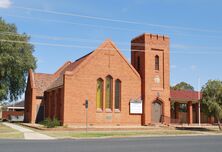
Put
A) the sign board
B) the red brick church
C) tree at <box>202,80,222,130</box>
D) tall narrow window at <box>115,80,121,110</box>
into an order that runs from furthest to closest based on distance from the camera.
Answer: the sign board → tall narrow window at <box>115,80,121,110</box> → the red brick church → tree at <box>202,80,222,130</box>

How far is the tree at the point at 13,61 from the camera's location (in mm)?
50719

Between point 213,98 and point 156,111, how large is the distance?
7.92 meters

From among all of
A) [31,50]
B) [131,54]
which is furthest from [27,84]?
[131,54]

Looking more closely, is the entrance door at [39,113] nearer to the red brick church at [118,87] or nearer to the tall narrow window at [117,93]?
the red brick church at [118,87]

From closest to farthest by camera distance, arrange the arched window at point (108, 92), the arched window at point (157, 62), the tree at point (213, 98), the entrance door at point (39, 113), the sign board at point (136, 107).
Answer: the tree at point (213, 98)
the arched window at point (108, 92)
the sign board at point (136, 107)
the arched window at point (157, 62)
the entrance door at point (39, 113)

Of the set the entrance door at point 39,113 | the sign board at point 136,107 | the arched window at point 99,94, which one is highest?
the arched window at point 99,94

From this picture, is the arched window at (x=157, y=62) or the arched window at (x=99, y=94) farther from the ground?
the arched window at (x=157, y=62)

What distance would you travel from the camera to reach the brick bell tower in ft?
151

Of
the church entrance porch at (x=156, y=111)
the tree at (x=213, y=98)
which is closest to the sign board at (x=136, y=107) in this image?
the church entrance porch at (x=156, y=111)

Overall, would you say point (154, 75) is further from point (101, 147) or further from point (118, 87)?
point (101, 147)

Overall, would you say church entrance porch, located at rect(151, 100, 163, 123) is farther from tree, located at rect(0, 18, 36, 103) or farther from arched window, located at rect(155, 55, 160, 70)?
tree, located at rect(0, 18, 36, 103)

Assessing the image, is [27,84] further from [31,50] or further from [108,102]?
[108,102]

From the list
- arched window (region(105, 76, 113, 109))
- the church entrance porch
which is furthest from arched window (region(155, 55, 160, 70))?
arched window (region(105, 76, 113, 109))

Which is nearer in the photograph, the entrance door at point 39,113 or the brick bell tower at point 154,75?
the brick bell tower at point 154,75
